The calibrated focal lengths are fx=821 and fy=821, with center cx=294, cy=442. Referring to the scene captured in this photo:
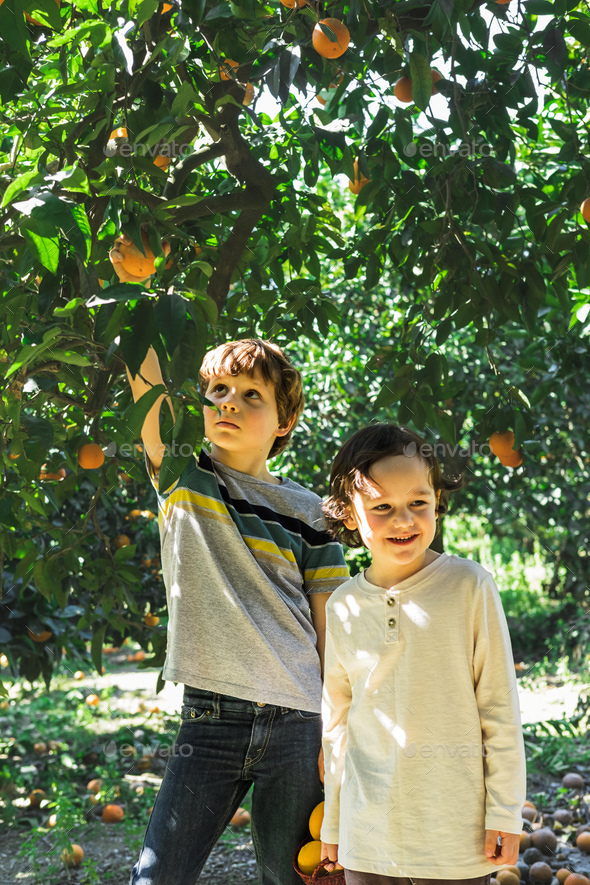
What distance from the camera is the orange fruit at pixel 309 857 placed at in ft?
4.13

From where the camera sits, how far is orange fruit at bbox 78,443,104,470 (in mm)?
1740

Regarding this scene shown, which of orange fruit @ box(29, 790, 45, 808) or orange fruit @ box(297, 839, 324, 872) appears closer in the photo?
orange fruit @ box(297, 839, 324, 872)

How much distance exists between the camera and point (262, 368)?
1.46 m

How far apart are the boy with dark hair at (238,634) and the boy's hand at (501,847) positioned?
0.32 meters

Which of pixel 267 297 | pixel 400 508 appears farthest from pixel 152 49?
pixel 400 508

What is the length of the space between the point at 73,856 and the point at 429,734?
1.90 metres

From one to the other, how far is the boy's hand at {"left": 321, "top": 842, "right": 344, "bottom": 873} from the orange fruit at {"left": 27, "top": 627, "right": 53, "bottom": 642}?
172 cm

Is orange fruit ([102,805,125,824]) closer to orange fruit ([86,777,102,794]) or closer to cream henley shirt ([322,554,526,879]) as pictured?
orange fruit ([86,777,102,794])

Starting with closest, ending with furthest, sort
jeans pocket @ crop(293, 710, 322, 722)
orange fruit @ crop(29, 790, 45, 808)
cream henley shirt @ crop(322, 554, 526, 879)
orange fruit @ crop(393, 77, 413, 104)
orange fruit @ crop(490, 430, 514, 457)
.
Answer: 1. cream henley shirt @ crop(322, 554, 526, 879)
2. jeans pocket @ crop(293, 710, 322, 722)
3. orange fruit @ crop(490, 430, 514, 457)
4. orange fruit @ crop(393, 77, 413, 104)
5. orange fruit @ crop(29, 790, 45, 808)

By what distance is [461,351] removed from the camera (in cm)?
390

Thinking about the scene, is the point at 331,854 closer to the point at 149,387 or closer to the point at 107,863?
the point at 149,387

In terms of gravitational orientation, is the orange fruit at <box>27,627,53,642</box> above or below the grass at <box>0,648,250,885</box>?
above

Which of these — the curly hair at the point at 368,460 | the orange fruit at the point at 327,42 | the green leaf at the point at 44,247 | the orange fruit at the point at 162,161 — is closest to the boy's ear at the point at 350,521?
the curly hair at the point at 368,460

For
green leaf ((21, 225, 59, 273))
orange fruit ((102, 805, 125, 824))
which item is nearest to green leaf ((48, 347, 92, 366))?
green leaf ((21, 225, 59, 273))
